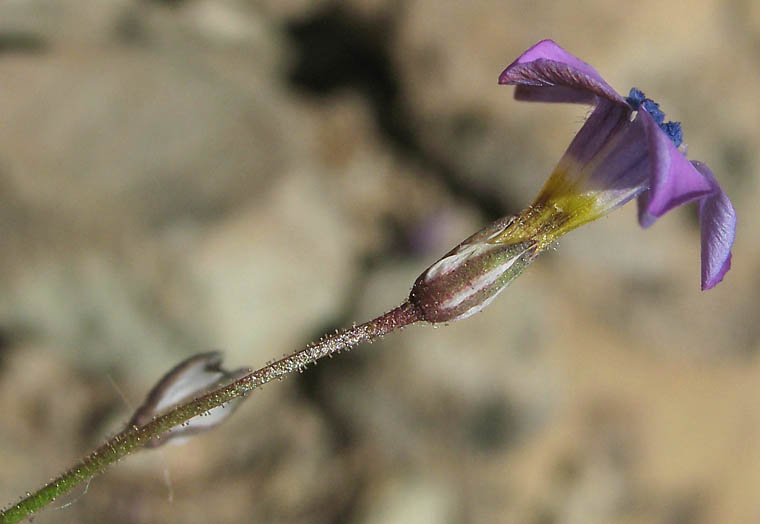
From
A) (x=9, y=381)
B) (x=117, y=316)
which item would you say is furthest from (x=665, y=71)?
(x=9, y=381)

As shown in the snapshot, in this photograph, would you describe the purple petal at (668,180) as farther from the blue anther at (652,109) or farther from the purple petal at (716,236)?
the blue anther at (652,109)

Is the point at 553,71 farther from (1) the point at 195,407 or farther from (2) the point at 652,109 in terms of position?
(1) the point at 195,407

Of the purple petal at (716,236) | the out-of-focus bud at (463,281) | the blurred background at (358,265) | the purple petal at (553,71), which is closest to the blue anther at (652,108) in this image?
the purple petal at (553,71)

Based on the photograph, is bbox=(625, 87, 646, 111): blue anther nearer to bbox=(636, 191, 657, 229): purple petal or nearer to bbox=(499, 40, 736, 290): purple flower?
bbox=(499, 40, 736, 290): purple flower

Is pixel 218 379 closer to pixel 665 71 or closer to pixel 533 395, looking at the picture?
pixel 533 395

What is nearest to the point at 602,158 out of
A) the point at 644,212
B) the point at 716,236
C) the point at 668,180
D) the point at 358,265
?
the point at 644,212

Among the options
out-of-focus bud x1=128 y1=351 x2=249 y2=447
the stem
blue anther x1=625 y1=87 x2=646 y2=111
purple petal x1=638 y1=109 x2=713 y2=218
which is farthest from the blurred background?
purple petal x1=638 y1=109 x2=713 y2=218
